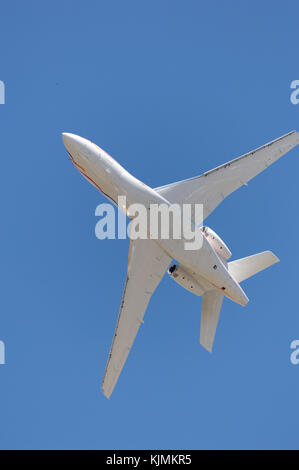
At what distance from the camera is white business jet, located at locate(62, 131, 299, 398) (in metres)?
28.1

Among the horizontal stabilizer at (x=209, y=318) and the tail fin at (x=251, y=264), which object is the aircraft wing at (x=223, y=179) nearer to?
the tail fin at (x=251, y=264)

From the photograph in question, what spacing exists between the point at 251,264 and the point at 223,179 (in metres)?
6.15

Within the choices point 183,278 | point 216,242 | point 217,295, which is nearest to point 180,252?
point 183,278

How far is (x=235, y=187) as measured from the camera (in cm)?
3106

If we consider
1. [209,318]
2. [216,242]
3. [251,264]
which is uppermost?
[216,242]

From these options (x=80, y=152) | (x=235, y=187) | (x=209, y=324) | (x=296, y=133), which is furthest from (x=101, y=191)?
(x=296, y=133)

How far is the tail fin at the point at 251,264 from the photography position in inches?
1257

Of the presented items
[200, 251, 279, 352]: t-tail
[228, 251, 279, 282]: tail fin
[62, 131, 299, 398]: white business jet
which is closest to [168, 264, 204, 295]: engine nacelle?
[62, 131, 299, 398]: white business jet

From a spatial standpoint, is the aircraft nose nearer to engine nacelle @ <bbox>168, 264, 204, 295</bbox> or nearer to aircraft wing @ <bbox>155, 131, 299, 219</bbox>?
aircraft wing @ <bbox>155, 131, 299, 219</bbox>

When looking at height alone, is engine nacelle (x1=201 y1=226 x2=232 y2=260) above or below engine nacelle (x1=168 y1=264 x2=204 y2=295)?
above

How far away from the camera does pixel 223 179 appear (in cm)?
3075

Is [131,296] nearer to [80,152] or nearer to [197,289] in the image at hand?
[197,289]

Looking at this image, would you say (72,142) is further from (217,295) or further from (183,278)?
(217,295)

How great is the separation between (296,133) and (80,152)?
588 inches
